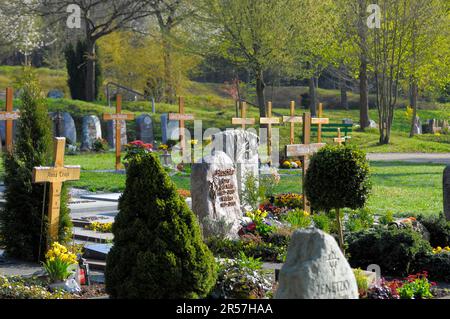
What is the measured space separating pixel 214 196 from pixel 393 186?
33.0ft

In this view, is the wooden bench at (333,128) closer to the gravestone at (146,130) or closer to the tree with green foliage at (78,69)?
the gravestone at (146,130)

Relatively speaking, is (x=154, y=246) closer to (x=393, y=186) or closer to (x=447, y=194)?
(x=447, y=194)

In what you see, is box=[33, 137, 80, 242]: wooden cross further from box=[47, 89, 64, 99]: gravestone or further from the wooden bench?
box=[47, 89, 64, 99]: gravestone

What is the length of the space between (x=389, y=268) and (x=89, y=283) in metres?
4.14

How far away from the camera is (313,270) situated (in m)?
7.15

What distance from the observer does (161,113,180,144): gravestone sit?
34.2m

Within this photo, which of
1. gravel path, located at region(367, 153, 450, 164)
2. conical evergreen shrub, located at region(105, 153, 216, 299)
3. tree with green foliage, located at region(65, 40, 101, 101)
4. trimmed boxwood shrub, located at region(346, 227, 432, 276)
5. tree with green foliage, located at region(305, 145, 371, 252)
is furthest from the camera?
tree with green foliage, located at region(65, 40, 101, 101)

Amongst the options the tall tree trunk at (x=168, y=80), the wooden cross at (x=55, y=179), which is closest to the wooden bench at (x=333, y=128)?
the tall tree trunk at (x=168, y=80)

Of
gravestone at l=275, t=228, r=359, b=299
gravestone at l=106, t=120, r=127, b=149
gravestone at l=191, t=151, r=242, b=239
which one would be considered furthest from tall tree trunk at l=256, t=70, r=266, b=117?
gravestone at l=275, t=228, r=359, b=299

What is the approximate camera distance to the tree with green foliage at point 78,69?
45.0 meters

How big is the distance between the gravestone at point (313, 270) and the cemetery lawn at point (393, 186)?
10.3 m

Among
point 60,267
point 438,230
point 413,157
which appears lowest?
point 60,267

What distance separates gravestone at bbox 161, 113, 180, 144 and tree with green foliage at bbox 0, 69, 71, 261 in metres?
20.1

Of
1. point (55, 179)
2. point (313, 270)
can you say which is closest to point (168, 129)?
point (55, 179)
